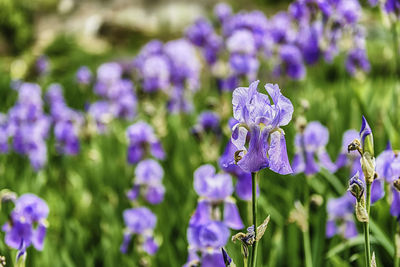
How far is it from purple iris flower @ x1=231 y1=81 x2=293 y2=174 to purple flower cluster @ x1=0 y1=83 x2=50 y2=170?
2.49 metres

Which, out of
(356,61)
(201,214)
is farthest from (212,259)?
(356,61)

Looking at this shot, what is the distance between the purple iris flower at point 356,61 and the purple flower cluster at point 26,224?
8.08 ft

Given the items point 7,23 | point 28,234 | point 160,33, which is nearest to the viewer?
point 28,234

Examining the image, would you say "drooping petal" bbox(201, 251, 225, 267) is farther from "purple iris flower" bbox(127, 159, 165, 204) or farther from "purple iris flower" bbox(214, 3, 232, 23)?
"purple iris flower" bbox(214, 3, 232, 23)

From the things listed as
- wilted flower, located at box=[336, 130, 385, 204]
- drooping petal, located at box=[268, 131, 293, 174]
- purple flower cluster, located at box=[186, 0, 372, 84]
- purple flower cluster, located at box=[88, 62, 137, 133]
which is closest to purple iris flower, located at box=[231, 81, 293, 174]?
drooping petal, located at box=[268, 131, 293, 174]

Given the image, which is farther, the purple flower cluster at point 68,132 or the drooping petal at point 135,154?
the purple flower cluster at point 68,132

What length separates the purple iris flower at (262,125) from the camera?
819 millimetres

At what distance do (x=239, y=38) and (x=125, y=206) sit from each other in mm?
1434

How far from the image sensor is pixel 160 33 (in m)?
9.95

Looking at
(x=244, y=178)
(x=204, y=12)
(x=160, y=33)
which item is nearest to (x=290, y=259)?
(x=244, y=178)

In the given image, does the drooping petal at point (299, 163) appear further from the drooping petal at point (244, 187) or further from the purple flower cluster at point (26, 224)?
the purple flower cluster at point (26, 224)

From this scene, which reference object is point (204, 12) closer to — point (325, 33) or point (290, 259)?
point (325, 33)

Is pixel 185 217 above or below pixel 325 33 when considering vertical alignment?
below

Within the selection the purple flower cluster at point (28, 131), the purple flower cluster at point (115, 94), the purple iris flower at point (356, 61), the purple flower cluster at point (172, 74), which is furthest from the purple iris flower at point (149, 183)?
the purple flower cluster at point (115, 94)
